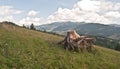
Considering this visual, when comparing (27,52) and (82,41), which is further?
(82,41)

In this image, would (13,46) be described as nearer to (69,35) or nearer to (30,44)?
(30,44)

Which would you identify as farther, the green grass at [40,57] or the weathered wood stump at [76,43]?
the weathered wood stump at [76,43]

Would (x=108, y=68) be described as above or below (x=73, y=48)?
below

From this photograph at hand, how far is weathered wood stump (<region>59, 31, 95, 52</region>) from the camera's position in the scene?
34.3m

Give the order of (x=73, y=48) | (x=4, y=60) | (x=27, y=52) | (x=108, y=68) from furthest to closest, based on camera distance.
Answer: (x=73, y=48)
(x=108, y=68)
(x=27, y=52)
(x=4, y=60)

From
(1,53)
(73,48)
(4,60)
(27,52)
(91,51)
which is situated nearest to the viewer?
(4,60)

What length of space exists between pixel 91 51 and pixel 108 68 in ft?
18.9

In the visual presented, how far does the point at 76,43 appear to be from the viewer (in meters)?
34.6

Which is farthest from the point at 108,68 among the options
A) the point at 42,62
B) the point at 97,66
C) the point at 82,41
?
the point at 42,62

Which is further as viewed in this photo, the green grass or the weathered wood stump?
the weathered wood stump

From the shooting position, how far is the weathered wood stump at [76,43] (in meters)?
34.3

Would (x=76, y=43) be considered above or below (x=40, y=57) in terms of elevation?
above

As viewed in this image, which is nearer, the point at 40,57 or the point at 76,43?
the point at 40,57

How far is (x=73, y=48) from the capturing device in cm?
3412
